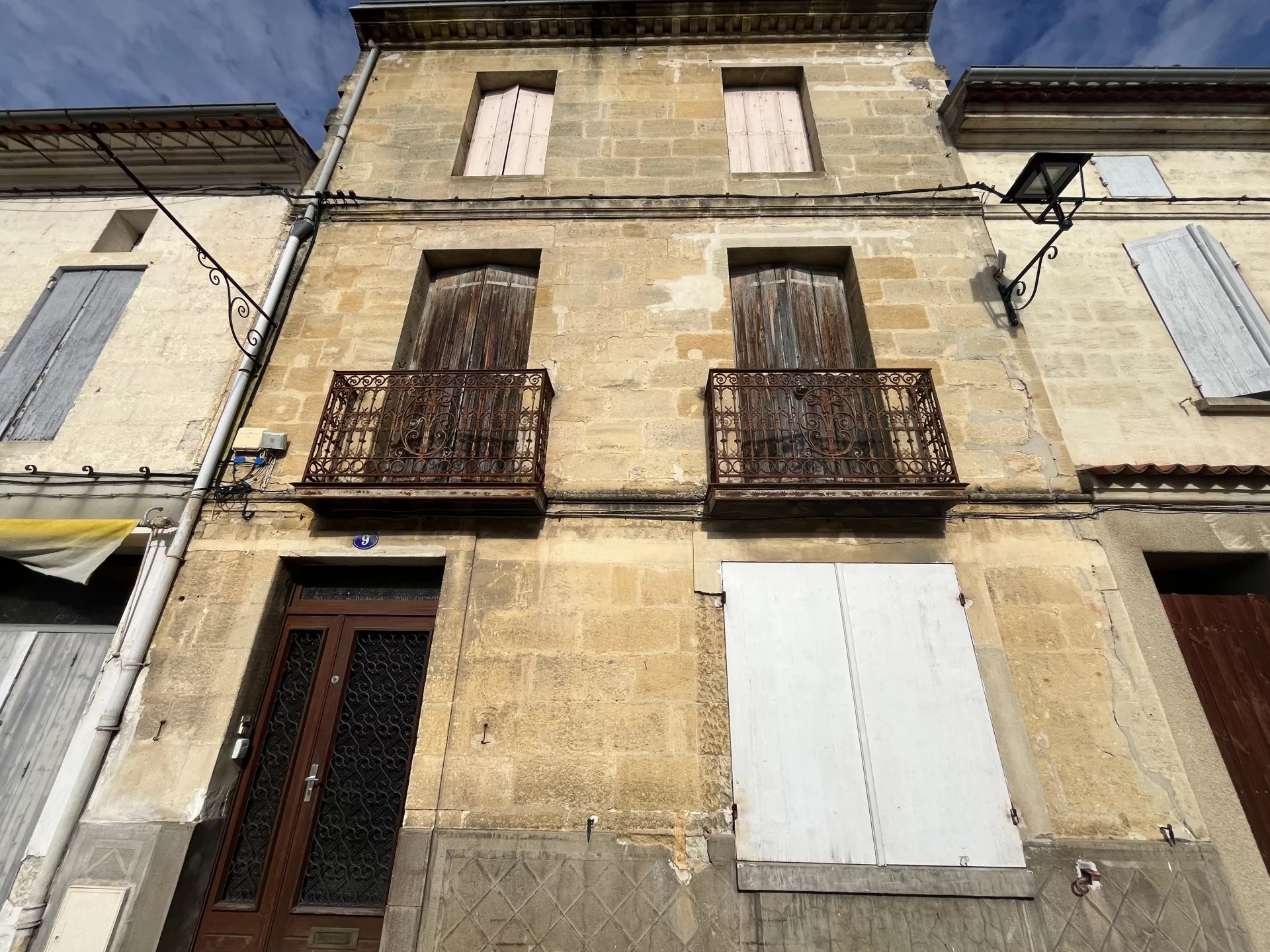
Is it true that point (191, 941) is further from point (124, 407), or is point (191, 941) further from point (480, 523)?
point (124, 407)

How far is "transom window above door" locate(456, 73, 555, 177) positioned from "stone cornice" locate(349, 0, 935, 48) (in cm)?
54

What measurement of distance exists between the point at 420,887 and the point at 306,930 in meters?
0.94

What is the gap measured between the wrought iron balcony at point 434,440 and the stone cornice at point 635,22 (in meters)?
5.09

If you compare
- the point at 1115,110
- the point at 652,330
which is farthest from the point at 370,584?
the point at 1115,110

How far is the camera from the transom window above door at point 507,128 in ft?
21.5

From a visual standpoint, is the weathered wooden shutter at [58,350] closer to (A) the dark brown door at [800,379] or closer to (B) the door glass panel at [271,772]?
(B) the door glass panel at [271,772]

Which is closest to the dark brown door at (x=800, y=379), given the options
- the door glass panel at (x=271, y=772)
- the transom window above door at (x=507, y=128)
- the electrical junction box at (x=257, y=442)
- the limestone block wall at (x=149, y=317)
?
the transom window above door at (x=507, y=128)

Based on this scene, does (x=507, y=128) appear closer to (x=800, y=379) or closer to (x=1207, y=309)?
(x=800, y=379)

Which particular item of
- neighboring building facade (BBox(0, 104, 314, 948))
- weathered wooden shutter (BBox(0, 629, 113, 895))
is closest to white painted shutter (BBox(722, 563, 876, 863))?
neighboring building facade (BBox(0, 104, 314, 948))

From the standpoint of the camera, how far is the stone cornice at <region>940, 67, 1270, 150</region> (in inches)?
241

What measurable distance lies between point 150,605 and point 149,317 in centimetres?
299

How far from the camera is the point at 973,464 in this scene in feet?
15.1

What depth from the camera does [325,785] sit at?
4023 mm

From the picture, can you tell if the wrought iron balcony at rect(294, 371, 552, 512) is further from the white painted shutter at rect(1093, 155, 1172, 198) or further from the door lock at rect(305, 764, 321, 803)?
the white painted shutter at rect(1093, 155, 1172, 198)
